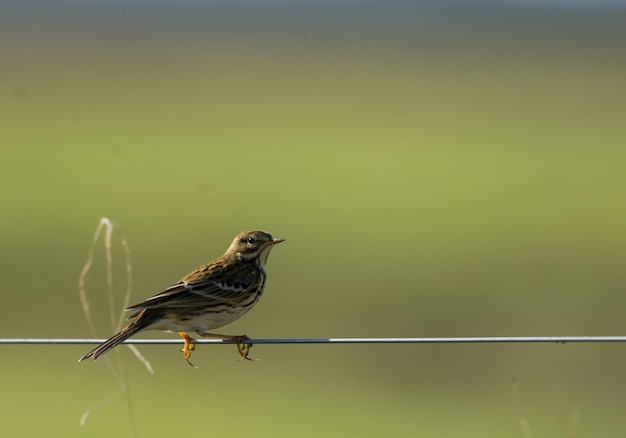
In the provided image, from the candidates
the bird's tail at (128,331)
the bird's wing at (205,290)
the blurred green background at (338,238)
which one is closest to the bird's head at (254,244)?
the bird's wing at (205,290)

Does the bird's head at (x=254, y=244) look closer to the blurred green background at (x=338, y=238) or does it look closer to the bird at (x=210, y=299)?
the bird at (x=210, y=299)

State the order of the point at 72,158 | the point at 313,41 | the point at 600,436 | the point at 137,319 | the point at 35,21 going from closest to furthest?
the point at 137,319 < the point at 600,436 < the point at 72,158 < the point at 313,41 < the point at 35,21

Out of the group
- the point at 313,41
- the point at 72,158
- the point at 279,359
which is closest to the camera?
the point at 279,359

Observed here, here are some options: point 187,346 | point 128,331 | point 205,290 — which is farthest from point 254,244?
point 128,331

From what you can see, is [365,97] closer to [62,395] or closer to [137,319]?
[62,395]

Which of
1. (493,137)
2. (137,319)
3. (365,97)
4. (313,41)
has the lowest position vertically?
(137,319)

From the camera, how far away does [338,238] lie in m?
39.9

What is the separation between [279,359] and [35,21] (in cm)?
12740

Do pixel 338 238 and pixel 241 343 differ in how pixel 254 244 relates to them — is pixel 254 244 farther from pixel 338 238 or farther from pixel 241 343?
pixel 338 238

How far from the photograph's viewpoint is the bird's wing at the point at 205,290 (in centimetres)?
1238

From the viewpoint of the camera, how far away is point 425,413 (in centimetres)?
2667

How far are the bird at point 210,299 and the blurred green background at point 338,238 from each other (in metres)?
6.28

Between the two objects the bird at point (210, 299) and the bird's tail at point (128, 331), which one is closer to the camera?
the bird's tail at point (128, 331)

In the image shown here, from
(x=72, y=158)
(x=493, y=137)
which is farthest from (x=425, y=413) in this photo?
(x=493, y=137)
